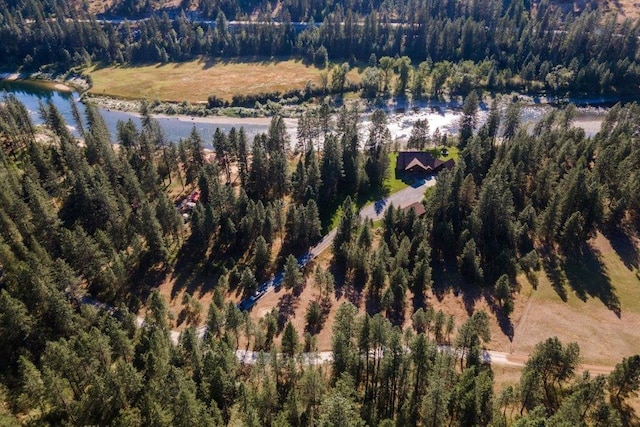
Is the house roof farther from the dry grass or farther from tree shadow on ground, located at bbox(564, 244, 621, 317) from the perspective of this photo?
the dry grass

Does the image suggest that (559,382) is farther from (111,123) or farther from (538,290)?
(111,123)

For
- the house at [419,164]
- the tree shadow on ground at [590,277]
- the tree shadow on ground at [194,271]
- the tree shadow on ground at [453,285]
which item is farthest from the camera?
the house at [419,164]

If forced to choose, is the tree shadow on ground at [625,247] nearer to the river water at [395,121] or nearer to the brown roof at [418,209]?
the brown roof at [418,209]

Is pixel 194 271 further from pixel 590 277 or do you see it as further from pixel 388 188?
pixel 590 277

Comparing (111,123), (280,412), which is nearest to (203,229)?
(280,412)

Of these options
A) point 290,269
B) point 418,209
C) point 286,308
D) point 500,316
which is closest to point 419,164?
point 418,209

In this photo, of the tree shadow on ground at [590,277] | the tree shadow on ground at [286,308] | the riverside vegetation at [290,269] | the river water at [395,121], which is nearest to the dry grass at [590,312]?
the tree shadow on ground at [590,277]
